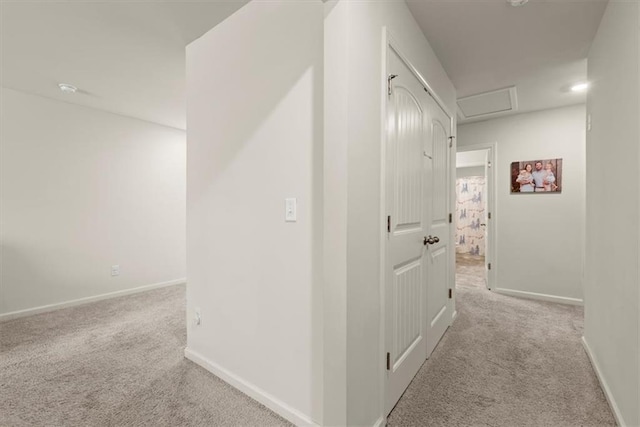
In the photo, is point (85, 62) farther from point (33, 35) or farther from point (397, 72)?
point (397, 72)

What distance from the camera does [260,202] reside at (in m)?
1.69

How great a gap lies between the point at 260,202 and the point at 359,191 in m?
0.66

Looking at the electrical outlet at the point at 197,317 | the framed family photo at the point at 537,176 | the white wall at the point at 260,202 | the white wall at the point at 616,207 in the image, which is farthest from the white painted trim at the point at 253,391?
the framed family photo at the point at 537,176

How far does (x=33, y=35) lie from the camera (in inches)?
82.5

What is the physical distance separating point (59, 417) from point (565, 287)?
191 inches

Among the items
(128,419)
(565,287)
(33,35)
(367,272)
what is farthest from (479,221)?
(33,35)

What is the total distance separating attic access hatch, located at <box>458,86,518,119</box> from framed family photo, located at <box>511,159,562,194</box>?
0.75 m

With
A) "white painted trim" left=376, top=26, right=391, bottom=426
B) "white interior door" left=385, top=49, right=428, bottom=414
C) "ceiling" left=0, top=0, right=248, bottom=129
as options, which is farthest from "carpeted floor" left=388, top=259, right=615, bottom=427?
"ceiling" left=0, top=0, right=248, bottom=129

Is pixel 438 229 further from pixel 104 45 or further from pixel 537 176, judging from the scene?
pixel 104 45

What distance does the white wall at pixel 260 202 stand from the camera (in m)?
1.47

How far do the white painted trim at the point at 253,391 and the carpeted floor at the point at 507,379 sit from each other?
0.50 meters

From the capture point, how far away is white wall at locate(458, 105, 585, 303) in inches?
137

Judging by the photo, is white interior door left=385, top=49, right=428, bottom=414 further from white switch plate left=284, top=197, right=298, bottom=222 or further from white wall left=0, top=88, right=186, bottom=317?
white wall left=0, top=88, right=186, bottom=317

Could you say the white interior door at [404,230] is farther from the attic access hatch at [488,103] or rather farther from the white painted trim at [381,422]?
the attic access hatch at [488,103]
